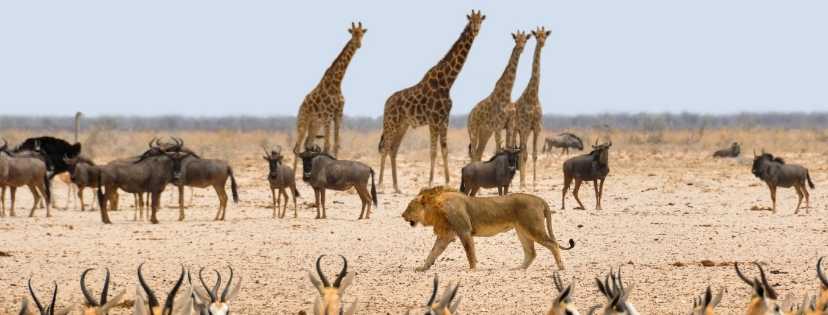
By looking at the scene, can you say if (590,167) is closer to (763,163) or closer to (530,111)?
(763,163)

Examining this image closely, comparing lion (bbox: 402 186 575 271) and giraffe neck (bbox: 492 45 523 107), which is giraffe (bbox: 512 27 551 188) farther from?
lion (bbox: 402 186 575 271)

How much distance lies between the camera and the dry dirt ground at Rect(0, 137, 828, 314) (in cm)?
1311

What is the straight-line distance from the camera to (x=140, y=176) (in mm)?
21156

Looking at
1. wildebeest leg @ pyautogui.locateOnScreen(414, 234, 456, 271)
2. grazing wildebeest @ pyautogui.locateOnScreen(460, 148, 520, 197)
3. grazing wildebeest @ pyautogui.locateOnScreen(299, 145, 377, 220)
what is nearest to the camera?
wildebeest leg @ pyautogui.locateOnScreen(414, 234, 456, 271)

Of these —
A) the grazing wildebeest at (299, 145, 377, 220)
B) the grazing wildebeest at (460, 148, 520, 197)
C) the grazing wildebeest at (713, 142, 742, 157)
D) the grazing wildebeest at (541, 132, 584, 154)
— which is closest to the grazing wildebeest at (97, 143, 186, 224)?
the grazing wildebeest at (299, 145, 377, 220)

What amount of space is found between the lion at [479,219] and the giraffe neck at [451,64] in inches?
524

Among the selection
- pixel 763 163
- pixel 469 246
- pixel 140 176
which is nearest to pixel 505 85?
pixel 763 163

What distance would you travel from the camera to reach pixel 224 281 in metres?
14.4

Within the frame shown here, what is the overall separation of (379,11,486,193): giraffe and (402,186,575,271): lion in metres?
13.1

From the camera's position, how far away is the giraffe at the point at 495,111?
92.9 ft

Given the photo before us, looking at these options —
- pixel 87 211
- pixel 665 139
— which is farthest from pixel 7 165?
pixel 665 139

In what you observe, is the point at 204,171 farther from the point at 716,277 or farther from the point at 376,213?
the point at 716,277

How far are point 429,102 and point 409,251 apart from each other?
11388 millimetres

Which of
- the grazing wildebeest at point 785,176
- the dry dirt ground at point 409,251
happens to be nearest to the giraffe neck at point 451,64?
the dry dirt ground at point 409,251
